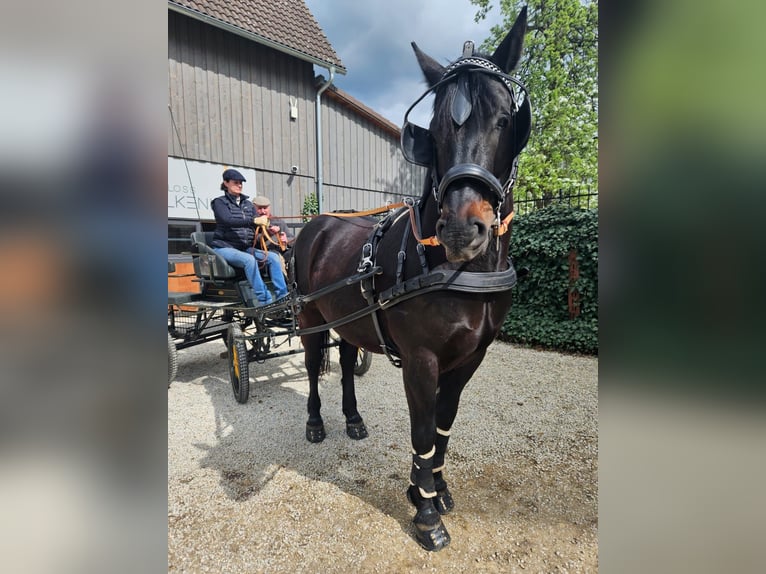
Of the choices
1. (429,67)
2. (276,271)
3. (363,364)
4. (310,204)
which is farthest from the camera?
(310,204)

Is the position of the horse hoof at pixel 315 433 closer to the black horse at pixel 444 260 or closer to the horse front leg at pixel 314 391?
the horse front leg at pixel 314 391

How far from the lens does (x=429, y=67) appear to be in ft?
6.09

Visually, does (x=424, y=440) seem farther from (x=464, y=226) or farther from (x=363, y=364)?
(x=363, y=364)

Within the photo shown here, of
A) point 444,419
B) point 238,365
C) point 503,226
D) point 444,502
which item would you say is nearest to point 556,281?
point 444,419

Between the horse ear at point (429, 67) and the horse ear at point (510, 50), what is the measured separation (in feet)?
0.86

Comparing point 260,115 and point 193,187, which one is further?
point 260,115

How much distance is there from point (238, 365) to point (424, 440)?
2.49 m

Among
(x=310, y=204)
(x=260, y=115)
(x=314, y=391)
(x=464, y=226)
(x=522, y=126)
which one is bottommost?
(x=314, y=391)

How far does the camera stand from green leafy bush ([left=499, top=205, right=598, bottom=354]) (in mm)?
5238

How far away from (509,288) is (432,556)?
4.83 ft

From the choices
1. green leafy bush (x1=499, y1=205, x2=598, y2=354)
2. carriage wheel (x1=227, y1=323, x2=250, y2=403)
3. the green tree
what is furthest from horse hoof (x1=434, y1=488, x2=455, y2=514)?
the green tree
